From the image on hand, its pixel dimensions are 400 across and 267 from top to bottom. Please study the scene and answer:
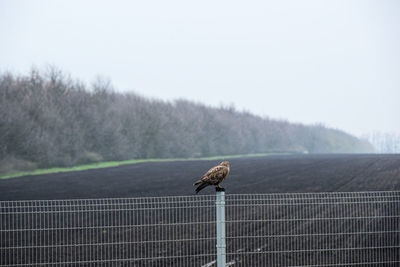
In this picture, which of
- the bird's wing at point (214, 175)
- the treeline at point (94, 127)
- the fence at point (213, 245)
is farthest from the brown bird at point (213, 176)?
the treeline at point (94, 127)

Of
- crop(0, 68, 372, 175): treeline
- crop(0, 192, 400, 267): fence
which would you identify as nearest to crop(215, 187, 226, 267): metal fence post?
crop(0, 192, 400, 267): fence

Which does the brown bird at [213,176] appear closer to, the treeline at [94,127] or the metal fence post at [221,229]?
the metal fence post at [221,229]

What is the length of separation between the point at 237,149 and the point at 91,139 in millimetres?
36828

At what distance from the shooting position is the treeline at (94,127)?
3189cm

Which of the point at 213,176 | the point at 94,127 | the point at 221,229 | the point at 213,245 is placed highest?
the point at 94,127

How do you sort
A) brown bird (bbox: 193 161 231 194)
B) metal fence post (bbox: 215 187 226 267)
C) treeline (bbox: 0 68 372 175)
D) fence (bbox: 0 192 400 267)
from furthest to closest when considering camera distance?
1. treeline (bbox: 0 68 372 175)
2. fence (bbox: 0 192 400 267)
3. brown bird (bbox: 193 161 231 194)
4. metal fence post (bbox: 215 187 226 267)

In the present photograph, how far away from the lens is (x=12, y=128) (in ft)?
102

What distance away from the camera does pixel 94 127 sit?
43.4 metres

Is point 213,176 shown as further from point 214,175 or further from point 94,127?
point 94,127

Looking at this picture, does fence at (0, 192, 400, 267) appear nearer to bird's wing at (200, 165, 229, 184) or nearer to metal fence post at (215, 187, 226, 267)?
bird's wing at (200, 165, 229, 184)

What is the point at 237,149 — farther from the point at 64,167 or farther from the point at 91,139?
the point at 64,167

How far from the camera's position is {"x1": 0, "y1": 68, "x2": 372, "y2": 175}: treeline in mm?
31886

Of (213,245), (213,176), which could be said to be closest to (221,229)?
(213,176)

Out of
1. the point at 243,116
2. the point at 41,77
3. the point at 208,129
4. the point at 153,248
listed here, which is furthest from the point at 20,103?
the point at 243,116
